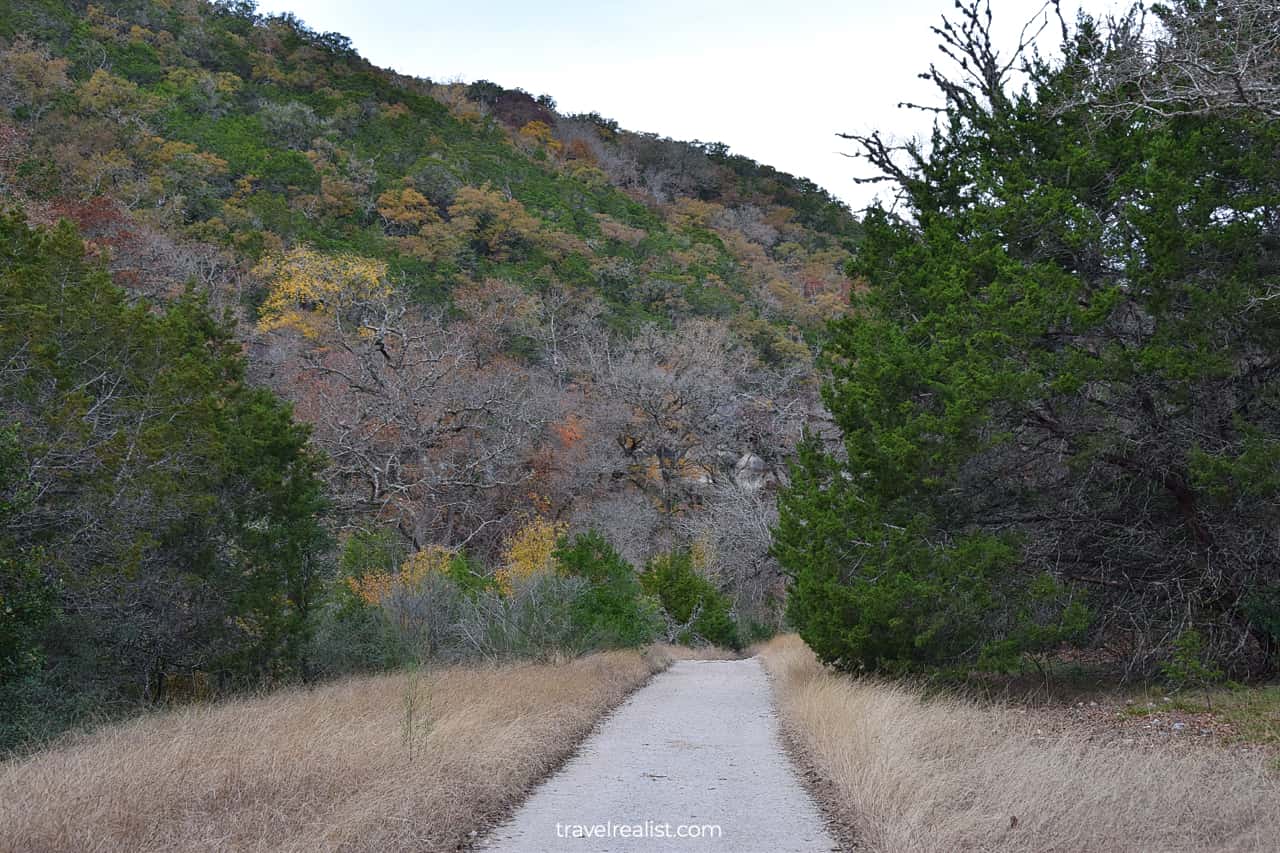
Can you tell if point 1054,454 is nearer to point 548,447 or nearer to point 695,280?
point 548,447

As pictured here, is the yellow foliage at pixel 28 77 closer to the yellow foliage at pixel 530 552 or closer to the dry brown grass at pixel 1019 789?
the yellow foliage at pixel 530 552

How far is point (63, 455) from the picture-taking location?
487 inches

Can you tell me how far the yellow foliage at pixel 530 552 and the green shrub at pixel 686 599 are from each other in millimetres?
4189

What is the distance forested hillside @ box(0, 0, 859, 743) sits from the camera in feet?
44.3

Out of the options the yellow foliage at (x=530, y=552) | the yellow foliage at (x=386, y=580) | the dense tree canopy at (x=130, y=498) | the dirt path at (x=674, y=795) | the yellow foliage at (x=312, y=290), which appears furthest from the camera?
the yellow foliage at (x=312, y=290)

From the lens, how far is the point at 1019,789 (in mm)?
7332

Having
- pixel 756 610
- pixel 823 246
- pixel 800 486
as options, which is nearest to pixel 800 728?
pixel 800 486

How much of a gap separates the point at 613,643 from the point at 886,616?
30.0ft

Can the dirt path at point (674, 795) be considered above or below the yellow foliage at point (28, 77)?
below

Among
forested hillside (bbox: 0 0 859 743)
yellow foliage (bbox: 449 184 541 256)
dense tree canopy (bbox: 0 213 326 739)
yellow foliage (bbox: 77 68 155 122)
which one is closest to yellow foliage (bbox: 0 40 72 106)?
forested hillside (bbox: 0 0 859 743)

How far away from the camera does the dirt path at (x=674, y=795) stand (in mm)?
6879

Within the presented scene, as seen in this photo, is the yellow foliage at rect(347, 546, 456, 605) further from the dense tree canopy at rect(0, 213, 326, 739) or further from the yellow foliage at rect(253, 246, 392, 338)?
the yellow foliage at rect(253, 246, 392, 338)

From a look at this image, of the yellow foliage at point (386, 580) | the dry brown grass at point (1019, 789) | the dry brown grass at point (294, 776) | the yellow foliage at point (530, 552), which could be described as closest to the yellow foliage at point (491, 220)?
the yellow foliage at point (530, 552)

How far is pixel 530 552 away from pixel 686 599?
7331mm
